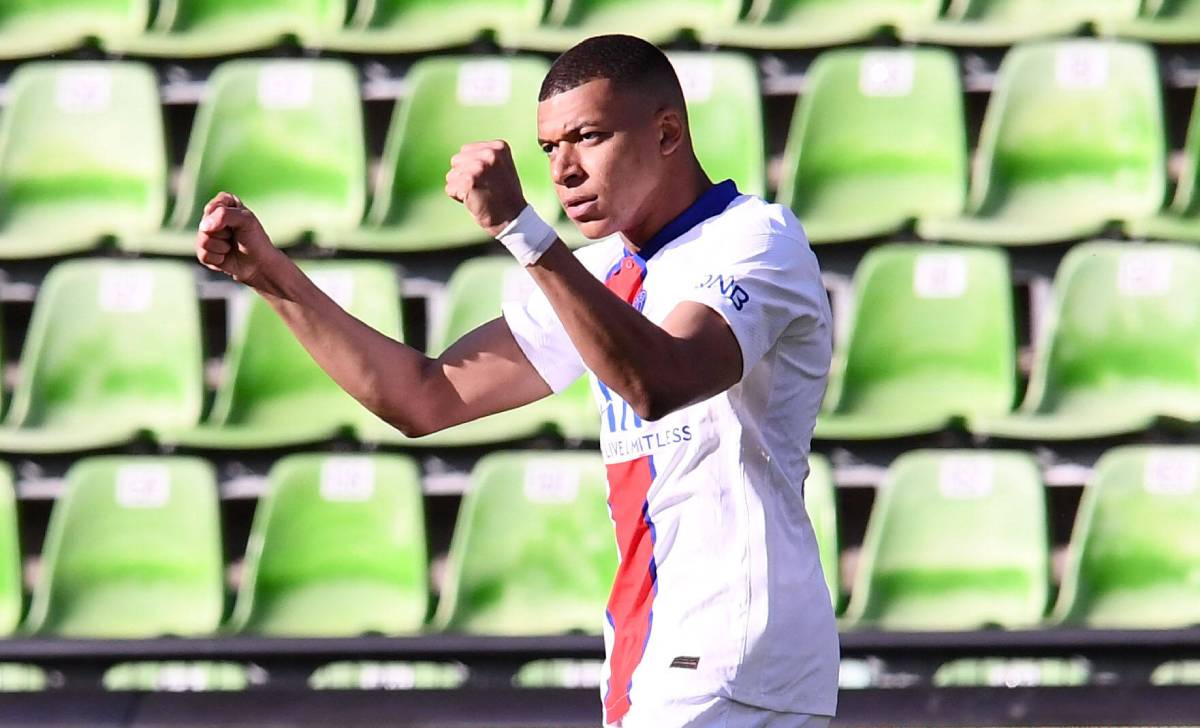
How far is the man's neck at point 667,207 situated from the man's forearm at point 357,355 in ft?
1.18

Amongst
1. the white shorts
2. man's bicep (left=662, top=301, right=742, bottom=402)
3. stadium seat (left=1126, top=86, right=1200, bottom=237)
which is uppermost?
stadium seat (left=1126, top=86, right=1200, bottom=237)

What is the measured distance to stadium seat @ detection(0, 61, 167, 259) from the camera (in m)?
4.82

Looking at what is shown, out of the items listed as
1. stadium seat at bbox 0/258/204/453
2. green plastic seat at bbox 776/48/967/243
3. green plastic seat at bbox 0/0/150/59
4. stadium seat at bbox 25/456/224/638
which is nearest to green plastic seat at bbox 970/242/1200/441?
green plastic seat at bbox 776/48/967/243

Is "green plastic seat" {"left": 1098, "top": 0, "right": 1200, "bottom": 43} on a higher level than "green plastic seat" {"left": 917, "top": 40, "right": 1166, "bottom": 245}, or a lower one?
higher

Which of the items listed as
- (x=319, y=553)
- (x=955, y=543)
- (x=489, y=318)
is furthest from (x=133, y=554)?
(x=955, y=543)

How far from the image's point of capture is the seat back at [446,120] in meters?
4.71

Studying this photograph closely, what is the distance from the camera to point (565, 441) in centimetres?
426

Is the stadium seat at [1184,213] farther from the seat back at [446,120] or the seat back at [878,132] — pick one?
the seat back at [446,120]

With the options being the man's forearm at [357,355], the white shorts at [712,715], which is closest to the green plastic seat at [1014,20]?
the man's forearm at [357,355]

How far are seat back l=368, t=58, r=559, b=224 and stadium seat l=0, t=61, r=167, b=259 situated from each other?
0.65 meters

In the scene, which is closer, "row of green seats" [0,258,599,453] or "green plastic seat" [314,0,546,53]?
"row of green seats" [0,258,599,453]

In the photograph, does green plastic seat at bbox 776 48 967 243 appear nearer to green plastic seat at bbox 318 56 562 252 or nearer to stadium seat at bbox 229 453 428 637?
green plastic seat at bbox 318 56 562 252

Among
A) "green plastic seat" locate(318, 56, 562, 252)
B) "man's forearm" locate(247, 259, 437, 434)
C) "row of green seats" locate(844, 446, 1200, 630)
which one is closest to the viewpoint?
"man's forearm" locate(247, 259, 437, 434)

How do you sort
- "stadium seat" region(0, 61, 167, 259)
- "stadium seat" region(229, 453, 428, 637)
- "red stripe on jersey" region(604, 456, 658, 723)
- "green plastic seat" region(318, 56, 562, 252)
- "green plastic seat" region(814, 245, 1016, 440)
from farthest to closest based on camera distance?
"stadium seat" region(0, 61, 167, 259), "green plastic seat" region(318, 56, 562, 252), "green plastic seat" region(814, 245, 1016, 440), "stadium seat" region(229, 453, 428, 637), "red stripe on jersey" region(604, 456, 658, 723)
